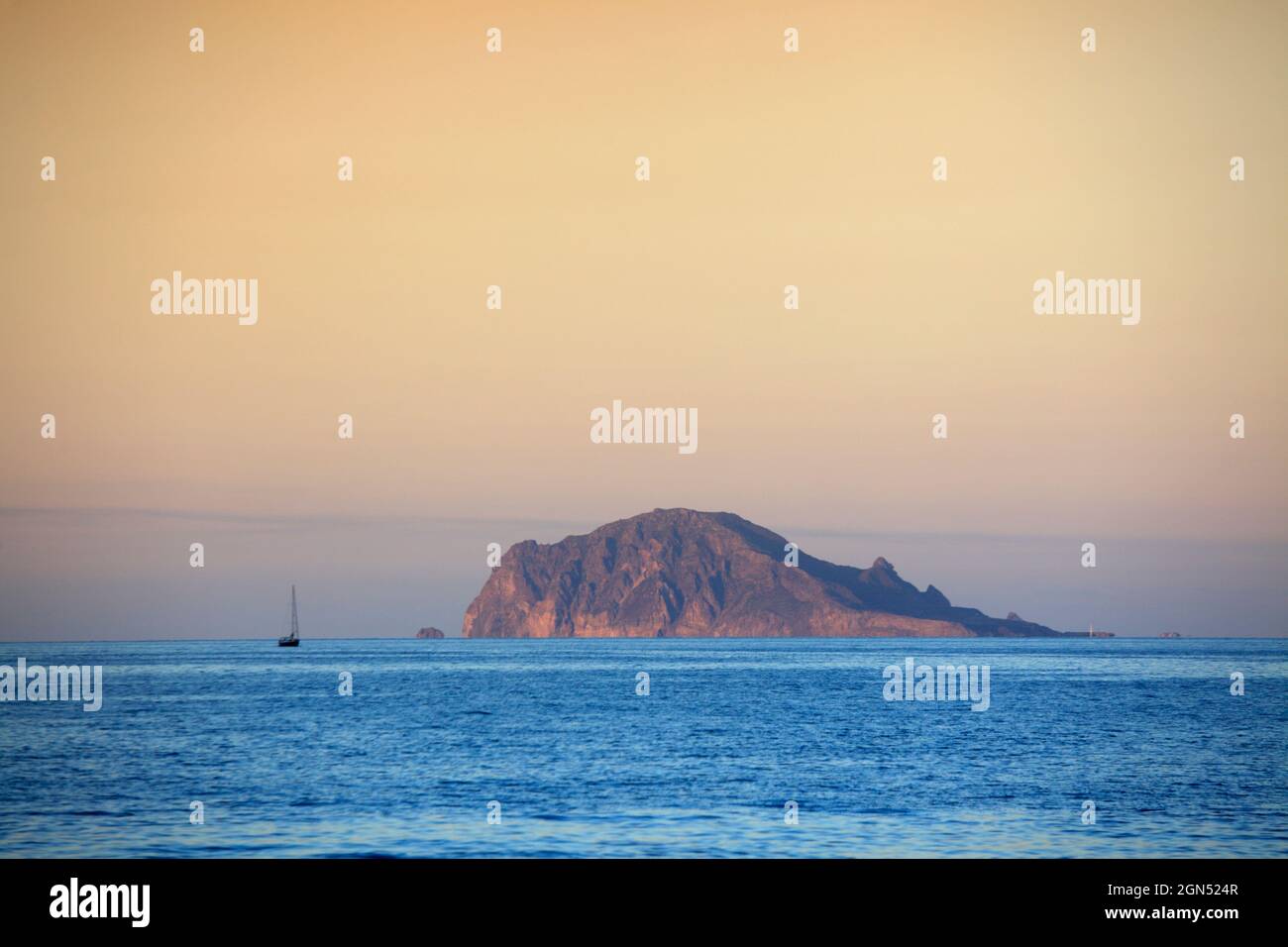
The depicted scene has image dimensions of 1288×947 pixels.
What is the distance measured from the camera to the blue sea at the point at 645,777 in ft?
115

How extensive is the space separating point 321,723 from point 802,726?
2797 cm

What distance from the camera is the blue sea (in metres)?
35.2

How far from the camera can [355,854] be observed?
107 feet

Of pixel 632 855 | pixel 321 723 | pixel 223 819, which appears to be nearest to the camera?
pixel 632 855

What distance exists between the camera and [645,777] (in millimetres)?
49219

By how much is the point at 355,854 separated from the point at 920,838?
589 inches

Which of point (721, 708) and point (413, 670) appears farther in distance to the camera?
point (413, 670)

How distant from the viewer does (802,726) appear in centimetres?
7388
